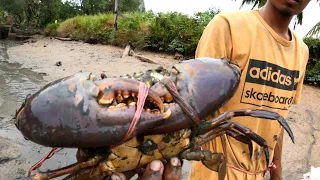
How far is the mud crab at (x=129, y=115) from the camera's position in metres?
1.40

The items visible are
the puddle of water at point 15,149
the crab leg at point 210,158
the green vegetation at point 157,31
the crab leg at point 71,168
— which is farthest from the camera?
the green vegetation at point 157,31

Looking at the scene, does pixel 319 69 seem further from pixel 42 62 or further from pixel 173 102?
pixel 173 102

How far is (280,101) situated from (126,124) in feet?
4.26

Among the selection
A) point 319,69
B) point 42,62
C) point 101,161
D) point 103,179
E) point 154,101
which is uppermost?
point 154,101

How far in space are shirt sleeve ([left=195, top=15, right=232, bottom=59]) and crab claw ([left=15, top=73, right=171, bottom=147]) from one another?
82 cm

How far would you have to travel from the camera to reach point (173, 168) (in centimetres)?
173

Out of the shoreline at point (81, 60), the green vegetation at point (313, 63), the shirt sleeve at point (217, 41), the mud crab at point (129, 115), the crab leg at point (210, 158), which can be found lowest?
the shoreline at point (81, 60)

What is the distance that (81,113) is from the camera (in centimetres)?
139

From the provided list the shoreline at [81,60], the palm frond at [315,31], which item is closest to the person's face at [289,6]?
the shoreline at [81,60]

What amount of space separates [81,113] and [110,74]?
9.44 m

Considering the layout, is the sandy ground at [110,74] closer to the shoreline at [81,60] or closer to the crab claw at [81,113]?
the shoreline at [81,60]

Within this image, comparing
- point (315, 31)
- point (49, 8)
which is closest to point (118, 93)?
point (315, 31)

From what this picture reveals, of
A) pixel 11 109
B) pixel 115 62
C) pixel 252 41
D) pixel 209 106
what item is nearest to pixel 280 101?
Answer: pixel 252 41

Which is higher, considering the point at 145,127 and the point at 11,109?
the point at 145,127
